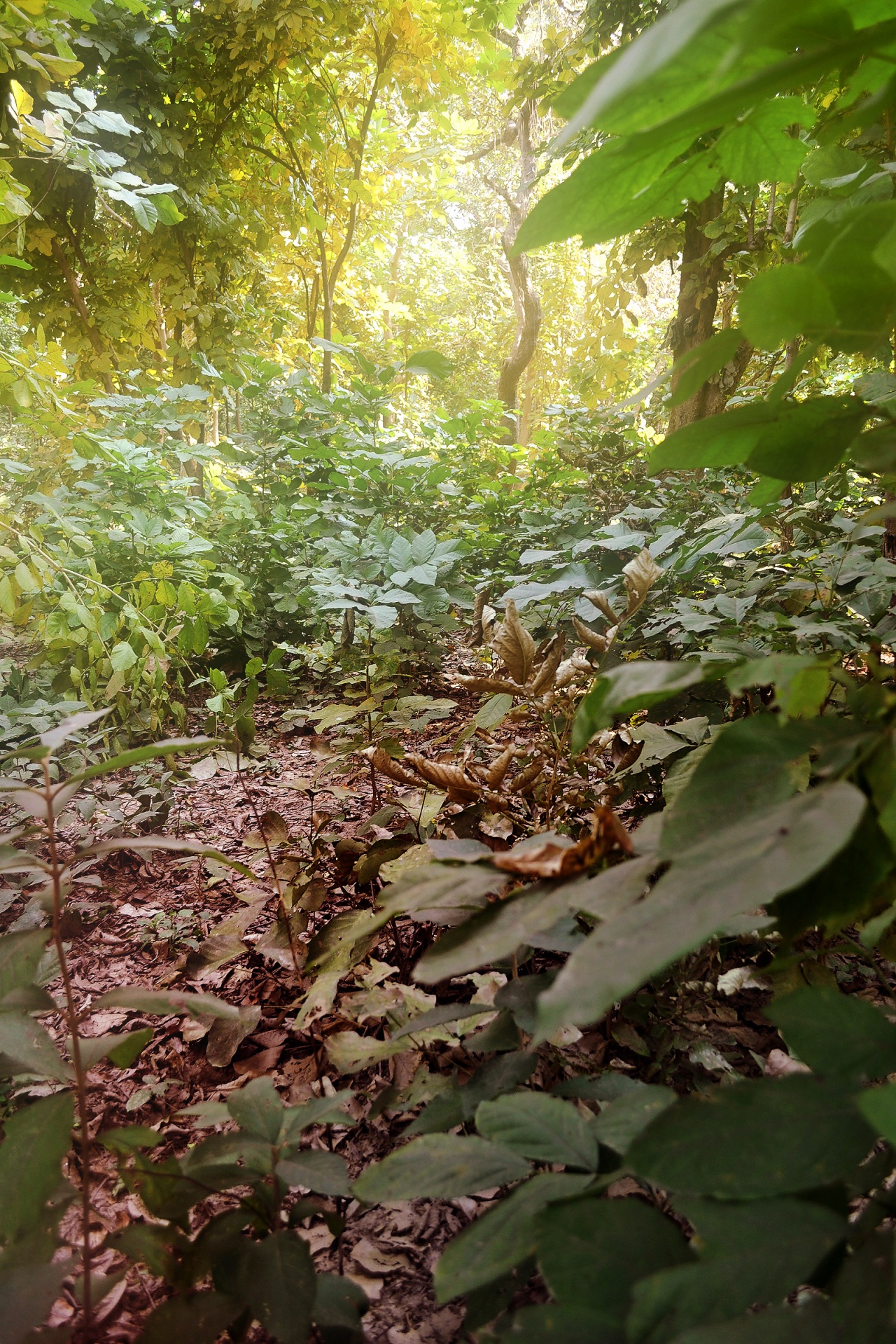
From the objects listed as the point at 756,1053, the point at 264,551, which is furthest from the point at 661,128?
the point at 264,551

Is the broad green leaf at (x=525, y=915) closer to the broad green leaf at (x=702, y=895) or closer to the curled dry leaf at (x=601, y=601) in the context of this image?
the broad green leaf at (x=702, y=895)

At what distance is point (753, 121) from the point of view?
22.6 inches

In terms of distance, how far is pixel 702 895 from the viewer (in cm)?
32

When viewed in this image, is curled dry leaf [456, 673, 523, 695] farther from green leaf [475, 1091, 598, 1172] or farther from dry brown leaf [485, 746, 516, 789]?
green leaf [475, 1091, 598, 1172]

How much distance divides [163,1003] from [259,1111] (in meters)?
0.14

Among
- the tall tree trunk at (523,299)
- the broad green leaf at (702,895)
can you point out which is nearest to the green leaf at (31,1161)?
the broad green leaf at (702,895)

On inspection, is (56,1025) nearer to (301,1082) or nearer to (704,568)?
(301,1082)

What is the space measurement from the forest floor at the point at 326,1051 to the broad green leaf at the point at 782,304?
722 millimetres

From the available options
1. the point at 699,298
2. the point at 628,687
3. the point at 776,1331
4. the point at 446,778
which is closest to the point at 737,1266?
the point at 776,1331

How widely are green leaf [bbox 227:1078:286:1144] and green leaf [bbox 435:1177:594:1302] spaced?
0.79 ft

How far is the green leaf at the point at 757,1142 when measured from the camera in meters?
0.33

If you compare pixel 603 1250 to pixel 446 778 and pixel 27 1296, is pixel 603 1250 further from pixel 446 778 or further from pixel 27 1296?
pixel 446 778

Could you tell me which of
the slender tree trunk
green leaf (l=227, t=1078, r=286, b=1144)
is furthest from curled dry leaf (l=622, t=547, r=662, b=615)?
the slender tree trunk

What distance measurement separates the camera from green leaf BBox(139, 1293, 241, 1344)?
471mm
